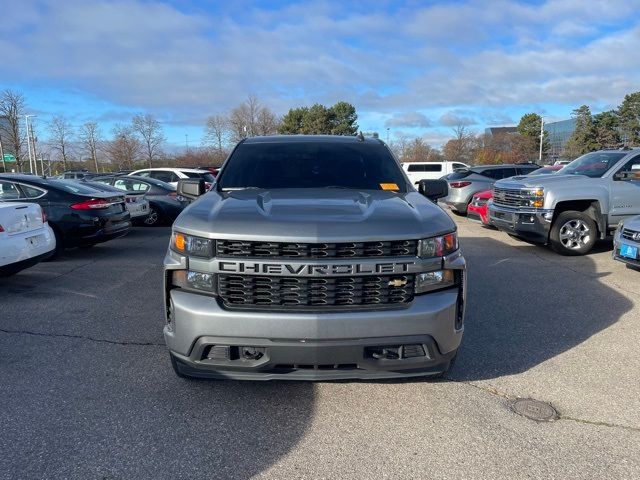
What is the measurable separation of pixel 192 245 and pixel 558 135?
310 feet

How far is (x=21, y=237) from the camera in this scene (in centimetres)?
614

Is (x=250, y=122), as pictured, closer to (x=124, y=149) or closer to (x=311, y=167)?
(x=124, y=149)

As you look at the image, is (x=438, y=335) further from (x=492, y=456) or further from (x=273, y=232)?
(x=273, y=232)

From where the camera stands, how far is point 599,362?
3996mm

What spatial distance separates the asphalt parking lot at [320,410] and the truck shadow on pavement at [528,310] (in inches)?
1.1

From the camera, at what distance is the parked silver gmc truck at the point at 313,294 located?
283cm

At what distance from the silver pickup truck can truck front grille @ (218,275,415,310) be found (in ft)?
21.5

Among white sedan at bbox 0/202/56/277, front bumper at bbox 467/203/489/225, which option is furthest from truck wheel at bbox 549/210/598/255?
white sedan at bbox 0/202/56/277

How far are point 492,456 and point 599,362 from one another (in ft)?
6.04

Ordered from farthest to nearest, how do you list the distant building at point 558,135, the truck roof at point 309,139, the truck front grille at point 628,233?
the distant building at point 558,135 → the truck front grille at point 628,233 → the truck roof at point 309,139

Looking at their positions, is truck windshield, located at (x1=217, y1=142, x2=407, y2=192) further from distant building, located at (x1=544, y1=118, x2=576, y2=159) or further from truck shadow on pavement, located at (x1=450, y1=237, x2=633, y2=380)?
distant building, located at (x1=544, y1=118, x2=576, y2=159)

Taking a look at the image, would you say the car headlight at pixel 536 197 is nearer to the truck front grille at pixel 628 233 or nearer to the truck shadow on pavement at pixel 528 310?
the truck shadow on pavement at pixel 528 310

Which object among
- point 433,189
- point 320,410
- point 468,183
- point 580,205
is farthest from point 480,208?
point 320,410

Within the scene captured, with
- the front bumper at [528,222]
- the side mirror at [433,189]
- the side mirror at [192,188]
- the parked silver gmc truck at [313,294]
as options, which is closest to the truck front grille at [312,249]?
the parked silver gmc truck at [313,294]
